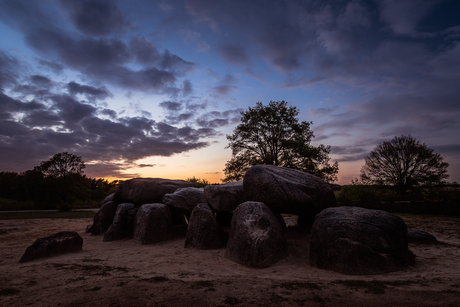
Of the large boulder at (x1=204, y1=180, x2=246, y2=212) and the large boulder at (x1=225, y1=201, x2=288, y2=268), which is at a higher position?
the large boulder at (x1=204, y1=180, x2=246, y2=212)

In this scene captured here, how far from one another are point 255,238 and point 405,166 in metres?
24.8

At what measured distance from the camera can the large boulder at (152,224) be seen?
27.8 ft

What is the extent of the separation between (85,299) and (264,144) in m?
19.2

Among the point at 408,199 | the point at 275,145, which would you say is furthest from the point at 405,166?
the point at 275,145

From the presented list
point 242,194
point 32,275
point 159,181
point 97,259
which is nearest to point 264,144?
point 159,181

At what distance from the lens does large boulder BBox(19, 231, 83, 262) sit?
610 cm

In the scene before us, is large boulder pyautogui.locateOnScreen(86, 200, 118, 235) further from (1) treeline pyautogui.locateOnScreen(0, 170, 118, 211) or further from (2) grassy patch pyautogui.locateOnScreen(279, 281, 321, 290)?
(1) treeline pyautogui.locateOnScreen(0, 170, 118, 211)

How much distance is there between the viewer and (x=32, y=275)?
4586 millimetres

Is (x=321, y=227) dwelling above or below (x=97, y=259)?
above

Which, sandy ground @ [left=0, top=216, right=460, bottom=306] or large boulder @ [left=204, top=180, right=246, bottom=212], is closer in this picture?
sandy ground @ [left=0, top=216, right=460, bottom=306]

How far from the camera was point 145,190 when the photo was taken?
10453 mm

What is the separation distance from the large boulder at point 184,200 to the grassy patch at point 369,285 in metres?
6.13

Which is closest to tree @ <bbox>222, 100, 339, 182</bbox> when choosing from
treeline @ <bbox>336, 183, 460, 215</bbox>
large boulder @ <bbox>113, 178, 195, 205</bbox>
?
treeline @ <bbox>336, 183, 460, 215</bbox>

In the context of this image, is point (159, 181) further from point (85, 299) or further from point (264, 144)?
point (264, 144)
